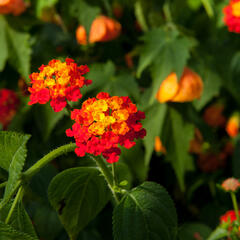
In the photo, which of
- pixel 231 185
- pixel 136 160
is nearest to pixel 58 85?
pixel 231 185

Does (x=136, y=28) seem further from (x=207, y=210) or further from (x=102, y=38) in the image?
(x=207, y=210)

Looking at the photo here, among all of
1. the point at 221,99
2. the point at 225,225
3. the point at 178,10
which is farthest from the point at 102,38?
the point at 225,225

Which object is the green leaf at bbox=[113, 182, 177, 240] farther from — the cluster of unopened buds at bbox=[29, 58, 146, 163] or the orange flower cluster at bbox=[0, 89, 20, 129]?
the orange flower cluster at bbox=[0, 89, 20, 129]

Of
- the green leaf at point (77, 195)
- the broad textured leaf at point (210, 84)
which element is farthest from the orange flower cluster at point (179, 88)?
the green leaf at point (77, 195)

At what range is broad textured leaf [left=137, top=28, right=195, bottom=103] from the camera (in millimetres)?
818

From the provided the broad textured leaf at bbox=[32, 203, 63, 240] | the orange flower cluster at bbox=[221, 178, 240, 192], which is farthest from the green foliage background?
the orange flower cluster at bbox=[221, 178, 240, 192]

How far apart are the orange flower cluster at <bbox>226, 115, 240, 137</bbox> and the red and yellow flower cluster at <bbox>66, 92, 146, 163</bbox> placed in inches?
30.6

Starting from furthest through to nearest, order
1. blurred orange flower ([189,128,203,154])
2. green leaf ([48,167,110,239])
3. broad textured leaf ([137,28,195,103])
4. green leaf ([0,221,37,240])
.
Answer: blurred orange flower ([189,128,203,154]), broad textured leaf ([137,28,195,103]), green leaf ([48,167,110,239]), green leaf ([0,221,37,240])

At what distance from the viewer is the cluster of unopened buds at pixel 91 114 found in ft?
Answer: 1.22

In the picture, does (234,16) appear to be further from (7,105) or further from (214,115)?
(7,105)

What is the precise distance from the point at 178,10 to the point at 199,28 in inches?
3.2

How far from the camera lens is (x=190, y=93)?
2.76 ft

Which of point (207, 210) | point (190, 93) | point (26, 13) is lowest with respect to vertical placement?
point (207, 210)

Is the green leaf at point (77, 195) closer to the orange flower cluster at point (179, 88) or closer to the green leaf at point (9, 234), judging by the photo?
the green leaf at point (9, 234)
